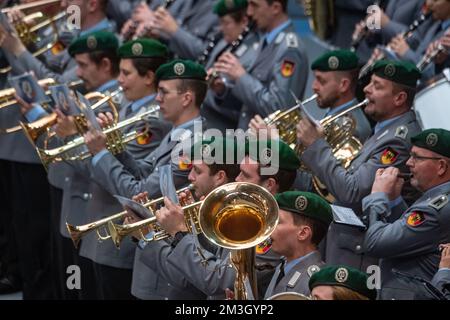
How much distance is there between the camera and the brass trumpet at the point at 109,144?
8594mm

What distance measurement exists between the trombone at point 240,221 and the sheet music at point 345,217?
2.34 feet

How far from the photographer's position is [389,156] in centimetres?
791

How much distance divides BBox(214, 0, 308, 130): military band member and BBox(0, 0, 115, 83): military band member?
1307mm

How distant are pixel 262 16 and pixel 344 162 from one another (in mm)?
1654

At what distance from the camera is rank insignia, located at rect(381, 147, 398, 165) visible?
7898 millimetres

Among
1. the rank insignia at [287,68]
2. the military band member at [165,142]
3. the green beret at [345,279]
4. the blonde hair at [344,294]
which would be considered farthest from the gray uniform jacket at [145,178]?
the blonde hair at [344,294]

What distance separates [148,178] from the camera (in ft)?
27.5

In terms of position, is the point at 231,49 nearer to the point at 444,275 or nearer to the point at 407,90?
the point at 407,90

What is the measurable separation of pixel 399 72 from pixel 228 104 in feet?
6.12

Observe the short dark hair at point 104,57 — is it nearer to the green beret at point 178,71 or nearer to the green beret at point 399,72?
the green beret at point 178,71
